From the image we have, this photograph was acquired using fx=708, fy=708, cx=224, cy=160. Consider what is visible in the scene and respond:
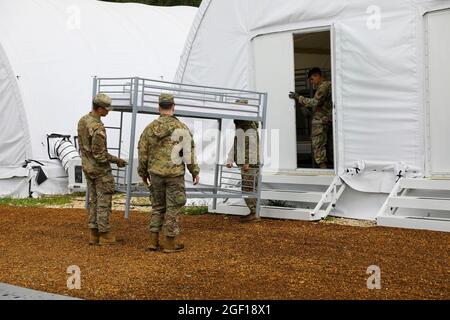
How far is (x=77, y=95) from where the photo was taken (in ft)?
54.2

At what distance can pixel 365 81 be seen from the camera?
10.5 m

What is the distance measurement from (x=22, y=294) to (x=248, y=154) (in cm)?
525

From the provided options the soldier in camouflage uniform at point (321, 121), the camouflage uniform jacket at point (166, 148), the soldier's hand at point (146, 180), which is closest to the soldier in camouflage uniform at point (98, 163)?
the soldier's hand at point (146, 180)

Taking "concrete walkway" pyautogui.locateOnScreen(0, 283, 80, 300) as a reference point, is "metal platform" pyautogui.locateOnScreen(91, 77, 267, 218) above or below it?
above

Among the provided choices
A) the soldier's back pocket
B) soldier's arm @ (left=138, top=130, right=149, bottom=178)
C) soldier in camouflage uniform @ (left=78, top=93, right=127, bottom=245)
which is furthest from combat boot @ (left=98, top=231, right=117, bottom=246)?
soldier's arm @ (left=138, top=130, right=149, bottom=178)

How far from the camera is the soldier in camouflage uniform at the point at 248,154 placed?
415 inches

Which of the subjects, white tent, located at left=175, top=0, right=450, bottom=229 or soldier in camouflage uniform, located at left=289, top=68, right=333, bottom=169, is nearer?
white tent, located at left=175, top=0, right=450, bottom=229

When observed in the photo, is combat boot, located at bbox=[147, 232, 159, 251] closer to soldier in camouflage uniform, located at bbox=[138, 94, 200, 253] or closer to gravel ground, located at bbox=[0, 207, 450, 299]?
soldier in camouflage uniform, located at bbox=[138, 94, 200, 253]

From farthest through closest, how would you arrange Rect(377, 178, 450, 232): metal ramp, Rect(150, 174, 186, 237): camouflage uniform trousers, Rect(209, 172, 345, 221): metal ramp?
Rect(209, 172, 345, 221): metal ramp → Rect(377, 178, 450, 232): metal ramp → Rect(150, 174, 186, 237): camouflage uniform trousers

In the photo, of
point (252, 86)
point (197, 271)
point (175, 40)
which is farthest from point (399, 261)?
point (175, 40)

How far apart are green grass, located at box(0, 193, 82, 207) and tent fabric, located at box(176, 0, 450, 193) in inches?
193

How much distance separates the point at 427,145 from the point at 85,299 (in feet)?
19.4

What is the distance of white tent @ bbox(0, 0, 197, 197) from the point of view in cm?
1540

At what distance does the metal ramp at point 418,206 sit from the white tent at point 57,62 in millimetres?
8343
